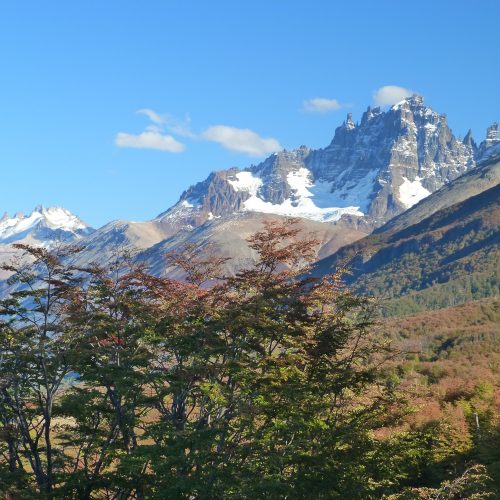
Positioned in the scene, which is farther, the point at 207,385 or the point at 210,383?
the point at 210,383

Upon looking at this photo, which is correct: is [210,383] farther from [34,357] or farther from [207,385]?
[34,357]

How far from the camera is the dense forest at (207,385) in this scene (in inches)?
826

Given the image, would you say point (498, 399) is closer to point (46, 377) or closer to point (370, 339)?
point (370, 339)

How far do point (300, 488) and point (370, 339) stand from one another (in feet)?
20.8

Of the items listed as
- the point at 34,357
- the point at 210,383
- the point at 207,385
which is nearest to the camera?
the point at 207,385

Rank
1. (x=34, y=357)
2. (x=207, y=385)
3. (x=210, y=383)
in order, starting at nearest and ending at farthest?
(x=207, y=385) < (x=210, y=383) < (x=34, y=357)

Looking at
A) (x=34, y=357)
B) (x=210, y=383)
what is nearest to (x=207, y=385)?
(x=210, y=383)

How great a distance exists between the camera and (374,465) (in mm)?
23062

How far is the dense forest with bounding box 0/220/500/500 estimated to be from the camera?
826 inches

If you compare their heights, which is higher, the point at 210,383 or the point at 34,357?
the point at 34,357

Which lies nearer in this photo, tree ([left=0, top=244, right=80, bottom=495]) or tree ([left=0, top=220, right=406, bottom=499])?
tree ([left=0, top=220, right=406, bottom=499])

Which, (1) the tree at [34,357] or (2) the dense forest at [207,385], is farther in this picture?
(1) the tree at [34,357]

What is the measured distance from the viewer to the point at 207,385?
20812mm

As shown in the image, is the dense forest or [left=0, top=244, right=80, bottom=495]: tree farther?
[left=0, top=244, right=80, bottom=495]: tree
